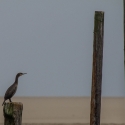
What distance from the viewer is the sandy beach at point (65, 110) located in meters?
28.9

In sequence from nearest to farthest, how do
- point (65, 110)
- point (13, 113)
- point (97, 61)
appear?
1. point (13, 113)
2. point (97, 61)
3. point (65, 110)

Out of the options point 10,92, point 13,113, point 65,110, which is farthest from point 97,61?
point 65,110

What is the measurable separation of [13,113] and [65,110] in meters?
19.6

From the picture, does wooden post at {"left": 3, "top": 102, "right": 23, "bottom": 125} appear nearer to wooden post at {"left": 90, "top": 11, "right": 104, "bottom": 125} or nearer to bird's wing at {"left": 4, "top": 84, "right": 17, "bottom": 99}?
wooden post at {"left": 90, "top": 11, "right": 104, "bottom": 125}

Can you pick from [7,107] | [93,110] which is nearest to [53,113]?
[93,110]

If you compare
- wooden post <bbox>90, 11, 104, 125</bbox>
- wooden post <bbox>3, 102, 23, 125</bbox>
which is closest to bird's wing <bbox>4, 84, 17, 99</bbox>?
wooden post <bbox>90, 11, 104, 125</bbox>

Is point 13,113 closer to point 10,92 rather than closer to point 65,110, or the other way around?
point 10,92

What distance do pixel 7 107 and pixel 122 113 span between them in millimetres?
14836

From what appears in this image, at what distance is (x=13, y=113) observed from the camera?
14086mm

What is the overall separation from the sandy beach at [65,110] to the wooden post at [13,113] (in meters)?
12.6

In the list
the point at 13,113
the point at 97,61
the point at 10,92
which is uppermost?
the point at 97,61

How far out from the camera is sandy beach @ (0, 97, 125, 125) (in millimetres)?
28859

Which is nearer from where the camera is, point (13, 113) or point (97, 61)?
point (13, 113)

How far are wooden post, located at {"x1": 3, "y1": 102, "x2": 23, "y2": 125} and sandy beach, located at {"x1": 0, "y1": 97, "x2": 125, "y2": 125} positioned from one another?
12.6 meters
